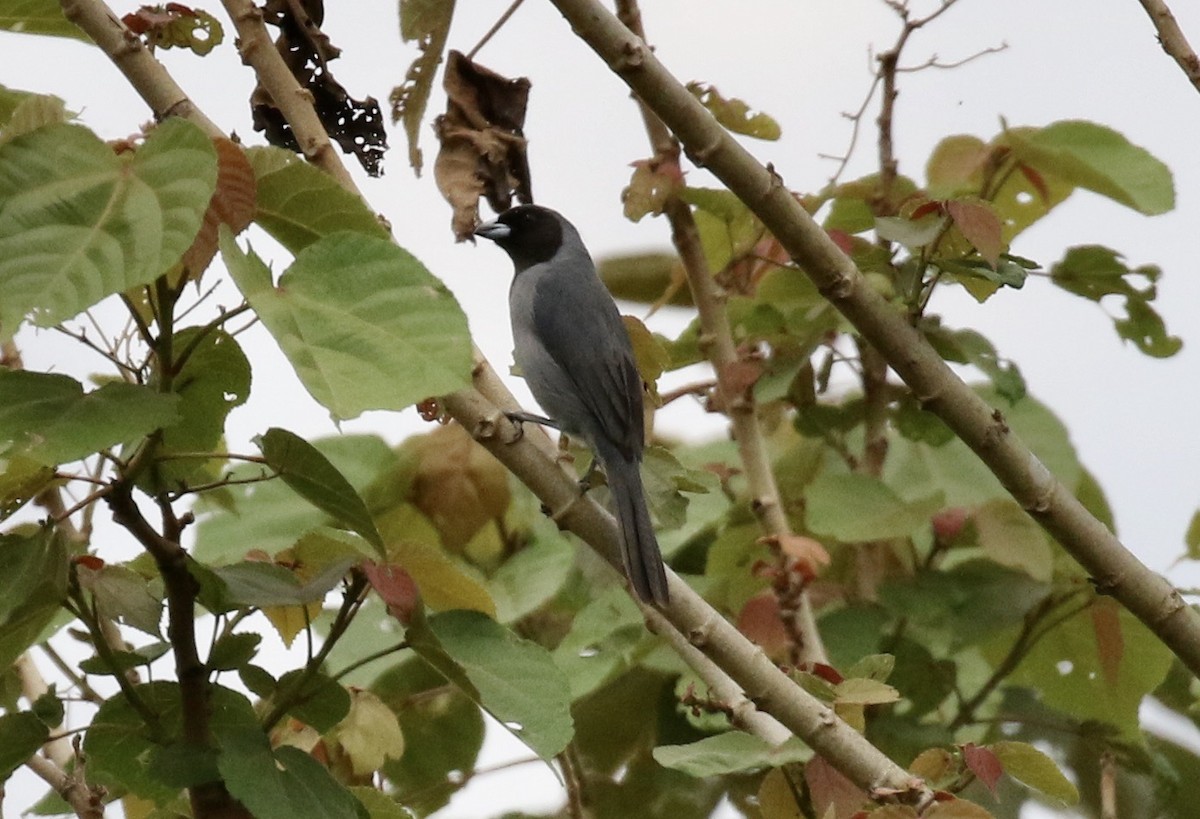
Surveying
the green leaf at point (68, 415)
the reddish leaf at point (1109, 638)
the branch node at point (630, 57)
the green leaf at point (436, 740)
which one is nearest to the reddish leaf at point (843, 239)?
the reddish leaf at point (1109, 638)

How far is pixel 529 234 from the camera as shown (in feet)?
12.4

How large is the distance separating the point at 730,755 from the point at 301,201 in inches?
36.9

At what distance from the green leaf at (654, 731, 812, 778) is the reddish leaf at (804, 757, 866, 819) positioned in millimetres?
54

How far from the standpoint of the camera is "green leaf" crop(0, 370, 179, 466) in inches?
55.4

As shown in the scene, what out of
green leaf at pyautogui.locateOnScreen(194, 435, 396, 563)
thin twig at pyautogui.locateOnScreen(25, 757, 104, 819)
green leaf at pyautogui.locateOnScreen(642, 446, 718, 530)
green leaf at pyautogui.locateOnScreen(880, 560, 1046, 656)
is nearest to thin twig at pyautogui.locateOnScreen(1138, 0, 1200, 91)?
green leaf at pyautogui.locateOnScreen(642, 446, 718, 530)

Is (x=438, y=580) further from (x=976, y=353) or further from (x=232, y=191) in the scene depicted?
(x=976, y=353)

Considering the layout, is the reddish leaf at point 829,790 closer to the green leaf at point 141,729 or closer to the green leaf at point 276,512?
the green leaf at point 141,729

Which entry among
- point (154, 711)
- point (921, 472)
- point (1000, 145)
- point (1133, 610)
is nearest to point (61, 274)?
point (154, 711)

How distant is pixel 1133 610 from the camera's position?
88.7 inches

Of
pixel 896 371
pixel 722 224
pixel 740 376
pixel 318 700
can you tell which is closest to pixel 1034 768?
pixel 896 371

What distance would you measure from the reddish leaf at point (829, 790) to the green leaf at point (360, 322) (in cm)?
96

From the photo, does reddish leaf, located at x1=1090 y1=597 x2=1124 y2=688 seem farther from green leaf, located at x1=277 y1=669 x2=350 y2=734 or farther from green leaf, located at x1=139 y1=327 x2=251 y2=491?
green leaf, located at x1=139 y1=327 x2=251 y2=491

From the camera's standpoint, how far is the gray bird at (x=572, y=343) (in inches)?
116

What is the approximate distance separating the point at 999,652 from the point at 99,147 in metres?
2.64
